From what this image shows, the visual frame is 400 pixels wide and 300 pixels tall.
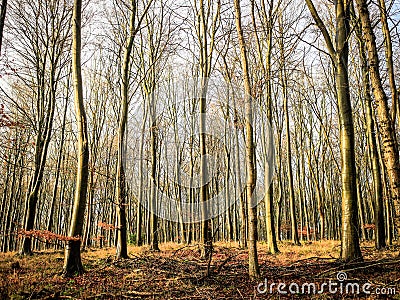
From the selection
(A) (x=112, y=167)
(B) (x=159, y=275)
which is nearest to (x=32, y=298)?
(B) (x=159, y=275)

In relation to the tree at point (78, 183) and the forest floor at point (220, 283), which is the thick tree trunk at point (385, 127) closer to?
the forest floor at point (220, 283)

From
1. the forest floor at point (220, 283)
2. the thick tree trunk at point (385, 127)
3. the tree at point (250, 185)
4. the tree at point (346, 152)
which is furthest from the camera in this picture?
the tree at point (346, 152)

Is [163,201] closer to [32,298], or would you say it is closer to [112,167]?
[112,167]

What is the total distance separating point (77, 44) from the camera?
28.9 ft

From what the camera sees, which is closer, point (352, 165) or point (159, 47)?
point (352, 165)

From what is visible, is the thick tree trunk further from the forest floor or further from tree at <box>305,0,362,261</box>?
the forest floor

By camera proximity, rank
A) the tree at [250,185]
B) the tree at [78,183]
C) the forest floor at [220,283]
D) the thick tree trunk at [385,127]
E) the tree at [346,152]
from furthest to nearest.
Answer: the tree at [78,183], the tree at [346,152], the tree at [250,185], the thick tree trunk at [385,127], the forest floor at [220,283]

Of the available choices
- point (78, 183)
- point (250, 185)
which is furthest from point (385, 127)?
point (78, 183)

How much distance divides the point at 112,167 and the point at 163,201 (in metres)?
6.41

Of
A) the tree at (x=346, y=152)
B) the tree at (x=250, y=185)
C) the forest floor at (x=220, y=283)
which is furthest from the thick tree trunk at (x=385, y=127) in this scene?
the tree at (x=250, y=185)

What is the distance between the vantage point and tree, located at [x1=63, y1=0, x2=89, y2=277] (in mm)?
7883

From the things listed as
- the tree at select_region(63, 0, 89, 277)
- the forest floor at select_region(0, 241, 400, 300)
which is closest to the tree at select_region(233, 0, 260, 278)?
the forest floor at select_region(0, 241, 400, 300)

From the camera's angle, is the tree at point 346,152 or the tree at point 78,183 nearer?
the tree at point 346,152

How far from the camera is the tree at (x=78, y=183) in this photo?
310 inches
